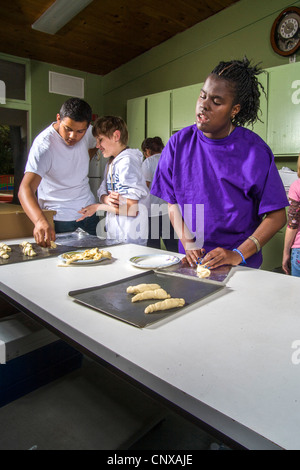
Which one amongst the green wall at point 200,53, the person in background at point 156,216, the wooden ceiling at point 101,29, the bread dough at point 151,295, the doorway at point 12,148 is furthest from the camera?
the doorway at point 12,148

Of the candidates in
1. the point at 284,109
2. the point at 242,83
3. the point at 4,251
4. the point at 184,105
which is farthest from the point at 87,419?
the point at 184,105

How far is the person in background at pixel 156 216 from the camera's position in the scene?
3250 millimetres

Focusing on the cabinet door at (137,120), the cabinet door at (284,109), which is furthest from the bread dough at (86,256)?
the cabinet door at (137,120)

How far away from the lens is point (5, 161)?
4793mm

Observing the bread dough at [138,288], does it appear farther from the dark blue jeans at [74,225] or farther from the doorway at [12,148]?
the doorway at [12,148]

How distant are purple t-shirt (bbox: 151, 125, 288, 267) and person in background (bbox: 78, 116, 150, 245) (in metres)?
0.55

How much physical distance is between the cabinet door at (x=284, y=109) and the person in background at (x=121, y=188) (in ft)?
5.95

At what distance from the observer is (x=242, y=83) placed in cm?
140

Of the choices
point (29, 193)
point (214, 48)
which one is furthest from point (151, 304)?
point (214, 48)

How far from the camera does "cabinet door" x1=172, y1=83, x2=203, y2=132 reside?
3961mm

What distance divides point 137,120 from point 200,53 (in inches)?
45.2

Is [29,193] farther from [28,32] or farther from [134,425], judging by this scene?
[28,32]

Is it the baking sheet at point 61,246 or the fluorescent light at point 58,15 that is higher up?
the fluorescent light at point 58,15

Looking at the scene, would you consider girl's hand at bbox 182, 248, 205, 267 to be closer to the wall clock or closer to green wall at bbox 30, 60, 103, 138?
the wall clock
